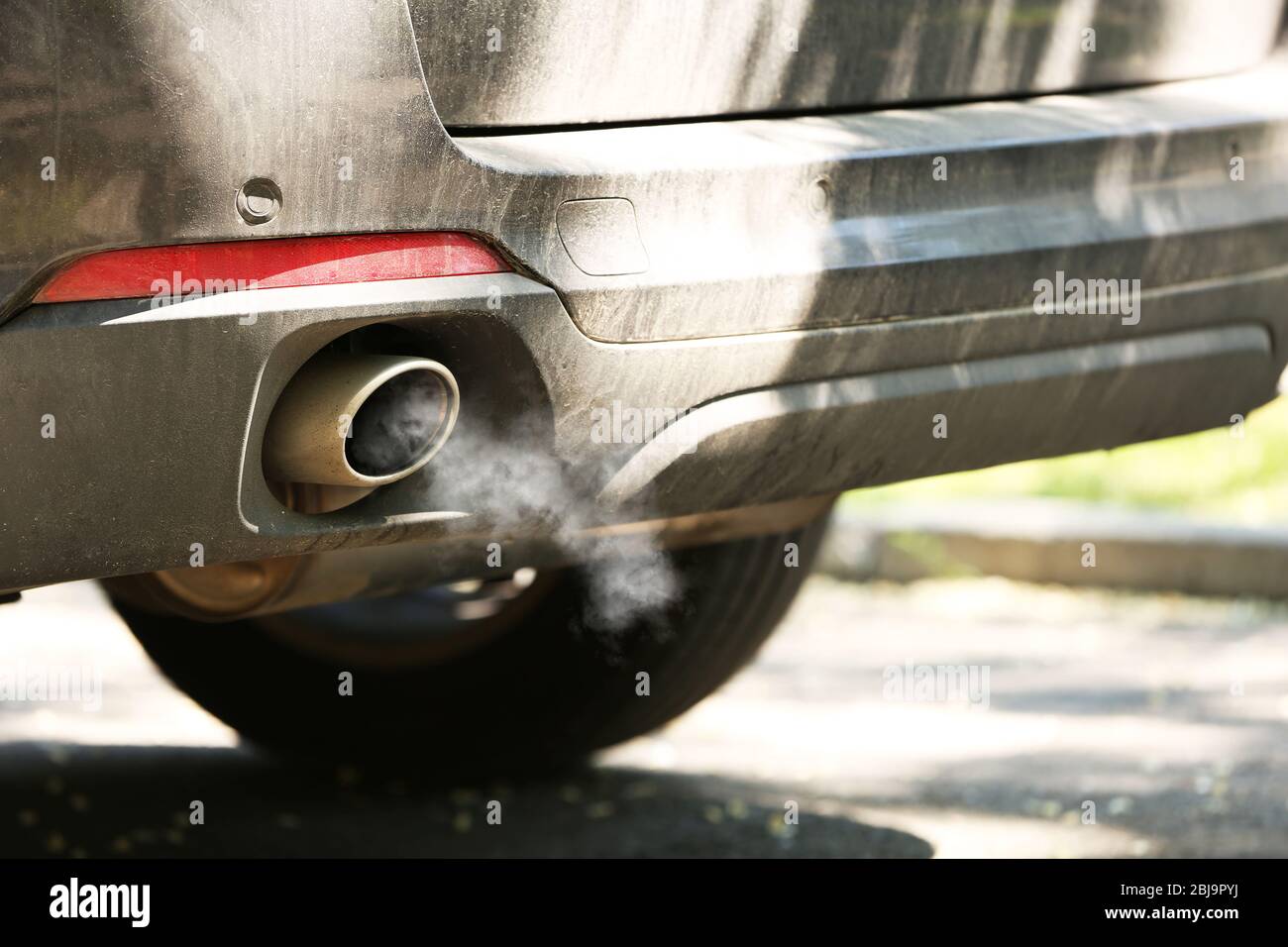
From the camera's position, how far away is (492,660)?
3.40m

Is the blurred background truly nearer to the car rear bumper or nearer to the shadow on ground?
the shadow on ground

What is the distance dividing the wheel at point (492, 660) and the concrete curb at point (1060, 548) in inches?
80.4

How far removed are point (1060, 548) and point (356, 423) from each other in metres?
3.75

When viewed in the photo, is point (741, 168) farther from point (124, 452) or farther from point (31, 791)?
point (31, 791)

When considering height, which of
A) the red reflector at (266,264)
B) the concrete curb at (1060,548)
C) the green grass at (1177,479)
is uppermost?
the green grass at (1177,479)

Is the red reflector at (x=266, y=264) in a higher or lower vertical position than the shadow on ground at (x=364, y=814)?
higher

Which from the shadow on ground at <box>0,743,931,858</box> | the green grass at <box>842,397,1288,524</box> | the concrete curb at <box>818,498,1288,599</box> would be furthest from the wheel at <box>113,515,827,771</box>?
the green grass at <box>842,397,1288,524</box>

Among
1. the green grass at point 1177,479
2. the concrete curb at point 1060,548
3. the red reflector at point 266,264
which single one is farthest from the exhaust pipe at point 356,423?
the green grass at point 1177,479

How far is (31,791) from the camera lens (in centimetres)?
343

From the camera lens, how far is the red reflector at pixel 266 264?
187 centimetres

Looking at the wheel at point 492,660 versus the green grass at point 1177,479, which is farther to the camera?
the green grass at point 1177,479

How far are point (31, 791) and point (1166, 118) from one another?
231 cm

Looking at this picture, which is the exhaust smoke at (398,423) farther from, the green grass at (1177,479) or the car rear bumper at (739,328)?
the green grass at (1177,479)

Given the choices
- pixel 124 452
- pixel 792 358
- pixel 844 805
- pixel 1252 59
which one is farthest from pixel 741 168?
pixel 844 805
